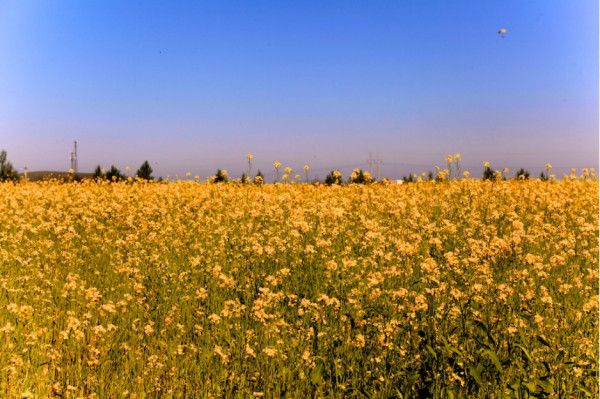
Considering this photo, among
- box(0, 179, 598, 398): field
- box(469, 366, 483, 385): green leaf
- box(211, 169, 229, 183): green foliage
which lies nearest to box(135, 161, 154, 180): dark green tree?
box(211, 169, 229, 183): green foliage

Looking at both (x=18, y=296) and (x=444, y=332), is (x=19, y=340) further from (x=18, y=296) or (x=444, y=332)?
(x=444, y=332)

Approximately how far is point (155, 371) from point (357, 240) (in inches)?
155

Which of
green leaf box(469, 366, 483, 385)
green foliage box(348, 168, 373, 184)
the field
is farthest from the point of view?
green foliage box(348, 168, 373, 184)

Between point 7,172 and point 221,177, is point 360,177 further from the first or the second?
point 7,172

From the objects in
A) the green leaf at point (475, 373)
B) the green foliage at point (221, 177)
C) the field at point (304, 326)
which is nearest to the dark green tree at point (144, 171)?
the green foliage at point (221, 177)

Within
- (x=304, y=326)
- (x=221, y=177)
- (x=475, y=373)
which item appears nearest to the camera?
(x=475, y=373)

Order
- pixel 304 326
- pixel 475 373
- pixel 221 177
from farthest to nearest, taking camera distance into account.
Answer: pixel 221 177 → pixel 304 326 → pixel 475 373

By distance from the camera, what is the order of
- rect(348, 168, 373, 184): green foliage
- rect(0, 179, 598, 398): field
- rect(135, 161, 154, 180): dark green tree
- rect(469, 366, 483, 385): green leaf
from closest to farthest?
rect(469, 366, 483, 385): green leaf
rect(0, 179, 598, 398): field
rect(348, 168, 373, 184): green foliage
rect(135, 161, 154, 180): dark green tree

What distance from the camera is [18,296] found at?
650cm

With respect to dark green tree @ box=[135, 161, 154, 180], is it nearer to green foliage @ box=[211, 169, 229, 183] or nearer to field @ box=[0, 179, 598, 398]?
green foliage @ box=[211, 169, 229, 183]

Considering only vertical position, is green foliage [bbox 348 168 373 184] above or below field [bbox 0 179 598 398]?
above

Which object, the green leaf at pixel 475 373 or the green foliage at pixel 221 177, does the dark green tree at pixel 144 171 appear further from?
the green leaf at pixel 475 373

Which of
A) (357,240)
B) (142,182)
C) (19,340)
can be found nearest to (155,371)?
(19,340)

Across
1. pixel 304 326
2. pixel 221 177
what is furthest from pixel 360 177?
pixel 304 326
